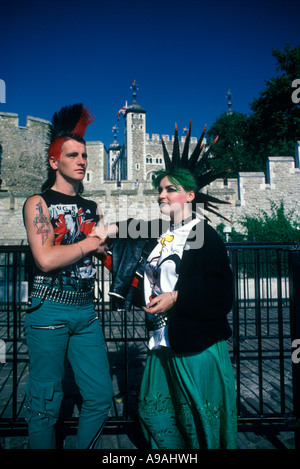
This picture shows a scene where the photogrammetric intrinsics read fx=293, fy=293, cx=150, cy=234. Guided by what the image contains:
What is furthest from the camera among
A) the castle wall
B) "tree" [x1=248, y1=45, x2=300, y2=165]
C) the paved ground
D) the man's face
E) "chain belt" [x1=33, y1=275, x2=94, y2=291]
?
"tree" [x1=248, y1=45, x2=300, y2=165]

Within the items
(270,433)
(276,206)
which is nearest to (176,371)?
(270,433)

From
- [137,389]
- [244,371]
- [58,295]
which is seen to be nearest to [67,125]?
[58,295]

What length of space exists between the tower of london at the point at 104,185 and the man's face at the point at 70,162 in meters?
→ 0.42

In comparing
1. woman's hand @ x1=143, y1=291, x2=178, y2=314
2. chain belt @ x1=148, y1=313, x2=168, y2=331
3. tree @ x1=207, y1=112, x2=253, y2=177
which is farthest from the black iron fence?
tree @ x1=207, y1=112, x2=253, y2=177

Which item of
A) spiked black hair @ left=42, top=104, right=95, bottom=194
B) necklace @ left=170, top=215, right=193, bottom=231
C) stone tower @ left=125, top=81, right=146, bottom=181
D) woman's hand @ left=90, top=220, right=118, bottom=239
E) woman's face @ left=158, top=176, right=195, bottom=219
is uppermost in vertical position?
stone tower @ left=125, top=81, right=146, bottom=181

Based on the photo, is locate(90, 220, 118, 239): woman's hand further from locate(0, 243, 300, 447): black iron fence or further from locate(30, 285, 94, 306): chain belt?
locate(0, 243, 300, 447): black iron fence

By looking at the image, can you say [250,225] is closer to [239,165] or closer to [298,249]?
[298,249]

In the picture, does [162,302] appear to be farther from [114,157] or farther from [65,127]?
[114,157]

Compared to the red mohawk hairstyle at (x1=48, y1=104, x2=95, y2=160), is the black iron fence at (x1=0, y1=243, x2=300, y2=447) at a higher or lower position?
lower

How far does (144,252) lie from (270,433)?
1953 mm

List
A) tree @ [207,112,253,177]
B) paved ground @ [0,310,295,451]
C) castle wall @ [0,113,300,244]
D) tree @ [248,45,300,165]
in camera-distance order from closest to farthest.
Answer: paved ground @ [0,310,295,451], castle wall @ [0,113,300,244], tree @ [248,45,300,165], tree @ [207,112,253,177]

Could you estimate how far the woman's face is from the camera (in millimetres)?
1975

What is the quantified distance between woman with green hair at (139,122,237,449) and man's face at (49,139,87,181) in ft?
2.47

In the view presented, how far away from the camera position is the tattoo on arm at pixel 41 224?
167 centimetres
